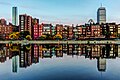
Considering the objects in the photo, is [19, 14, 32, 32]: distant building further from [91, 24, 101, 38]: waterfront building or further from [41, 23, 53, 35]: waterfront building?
[91, 24, 101, 38]: waterfront building

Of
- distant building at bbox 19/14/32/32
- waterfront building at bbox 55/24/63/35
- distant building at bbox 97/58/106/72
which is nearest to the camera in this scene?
distant building at bbox 97/58/106/72

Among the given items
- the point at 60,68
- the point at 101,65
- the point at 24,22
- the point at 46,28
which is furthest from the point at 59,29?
the point at 60,68

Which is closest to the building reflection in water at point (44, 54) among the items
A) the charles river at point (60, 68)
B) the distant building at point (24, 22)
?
the charles river at point (60, 68)

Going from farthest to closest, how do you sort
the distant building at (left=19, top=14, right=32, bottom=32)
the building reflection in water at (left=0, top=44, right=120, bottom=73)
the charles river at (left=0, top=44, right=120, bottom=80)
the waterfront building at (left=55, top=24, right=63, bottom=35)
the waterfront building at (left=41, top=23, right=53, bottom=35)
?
1. the waterfront building at (left=55, top=24, right=63, bottom=35)
2. the waterfront building at (left=41, top=23, right=53, bottom=35)
3. the distant building at (left=19, top=14, right=32, bottom=32)
4. the building reflection in water at (left=0, top=44, right=120, bottom=73)
5. the charles river at (left=0, top=44, right=120, bottom=80)

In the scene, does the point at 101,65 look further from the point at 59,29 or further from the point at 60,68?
the point at 59,29

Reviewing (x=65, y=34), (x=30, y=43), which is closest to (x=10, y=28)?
(x=65, y=34)

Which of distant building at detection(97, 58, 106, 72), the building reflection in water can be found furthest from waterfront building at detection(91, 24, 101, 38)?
A: distant building at detection(97, 58, 106, 72)

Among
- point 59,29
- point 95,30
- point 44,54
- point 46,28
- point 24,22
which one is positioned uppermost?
point 24,22

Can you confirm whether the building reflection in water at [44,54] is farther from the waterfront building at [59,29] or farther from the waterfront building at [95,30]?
the waterfront building at [59,29]

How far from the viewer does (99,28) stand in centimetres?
16750

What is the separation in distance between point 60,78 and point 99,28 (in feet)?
486

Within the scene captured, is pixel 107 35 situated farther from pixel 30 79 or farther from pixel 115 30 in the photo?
pixel 30 79

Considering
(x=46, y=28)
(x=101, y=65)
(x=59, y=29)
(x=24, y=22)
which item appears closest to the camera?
(x=101, y=65)

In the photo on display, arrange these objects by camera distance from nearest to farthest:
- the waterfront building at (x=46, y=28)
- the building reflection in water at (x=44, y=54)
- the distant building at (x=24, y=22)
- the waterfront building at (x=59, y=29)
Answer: the building reflection in water at (x=44, y=54), the distant building at (x=24, y=22), the waterfront building at (x=46, y=28), the waterfront building at (x=59, y=29)
